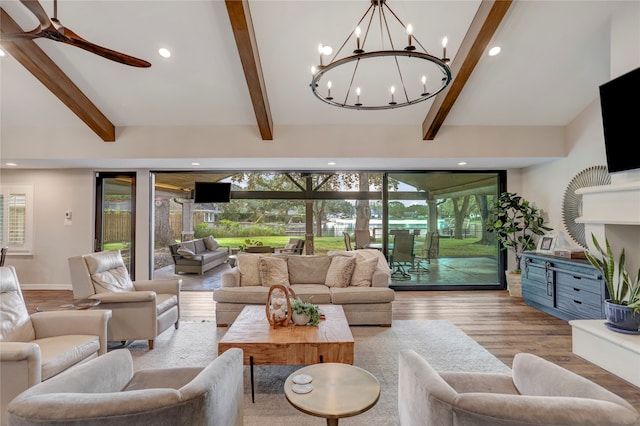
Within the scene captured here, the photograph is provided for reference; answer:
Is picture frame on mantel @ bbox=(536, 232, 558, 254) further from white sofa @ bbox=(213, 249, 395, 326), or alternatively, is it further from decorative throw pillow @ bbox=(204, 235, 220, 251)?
decorative throw pillow @ bbox=(204, 235, 220, 251)

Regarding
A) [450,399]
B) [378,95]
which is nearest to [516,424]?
[450,399]

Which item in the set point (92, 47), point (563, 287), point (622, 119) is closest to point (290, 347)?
point (92, 47)

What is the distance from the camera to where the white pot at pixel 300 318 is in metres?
2.96

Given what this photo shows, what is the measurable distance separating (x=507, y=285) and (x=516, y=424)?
5.69 m

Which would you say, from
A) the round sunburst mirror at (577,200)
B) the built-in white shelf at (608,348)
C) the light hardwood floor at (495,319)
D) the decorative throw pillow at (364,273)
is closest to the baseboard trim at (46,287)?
the light hardwood floor at (495,319)

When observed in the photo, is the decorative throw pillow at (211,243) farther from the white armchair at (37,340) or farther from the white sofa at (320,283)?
the white armchair at (37,340)

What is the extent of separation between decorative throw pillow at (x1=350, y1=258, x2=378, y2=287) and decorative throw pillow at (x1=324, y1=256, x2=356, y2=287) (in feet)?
0.22

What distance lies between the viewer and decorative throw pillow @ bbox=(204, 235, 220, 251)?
9094 millimetres

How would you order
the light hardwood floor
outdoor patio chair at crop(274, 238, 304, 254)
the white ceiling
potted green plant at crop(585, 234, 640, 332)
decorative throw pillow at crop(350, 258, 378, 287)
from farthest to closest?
outdoor patio chair at crop(274, 238, 304, 254), decorative throw pillow at crop(350, 258, 378, 287), the white ceiling, the light hardwood floor, potted green plant at crop(585, 234, 640, 332)

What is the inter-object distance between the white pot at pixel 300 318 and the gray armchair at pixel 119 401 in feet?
4.08

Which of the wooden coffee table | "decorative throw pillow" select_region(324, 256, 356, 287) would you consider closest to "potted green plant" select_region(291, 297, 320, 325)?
the wooden coffee table

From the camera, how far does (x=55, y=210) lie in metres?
6.33

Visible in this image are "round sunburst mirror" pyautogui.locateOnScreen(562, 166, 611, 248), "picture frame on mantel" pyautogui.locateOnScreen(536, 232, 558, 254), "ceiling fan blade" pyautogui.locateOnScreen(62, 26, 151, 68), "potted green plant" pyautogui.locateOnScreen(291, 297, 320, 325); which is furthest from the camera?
"picture frame on mantel" pyautogui.locateOnScreen(536, 232, 558, 254)

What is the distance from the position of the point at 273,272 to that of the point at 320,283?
0.69 meters
